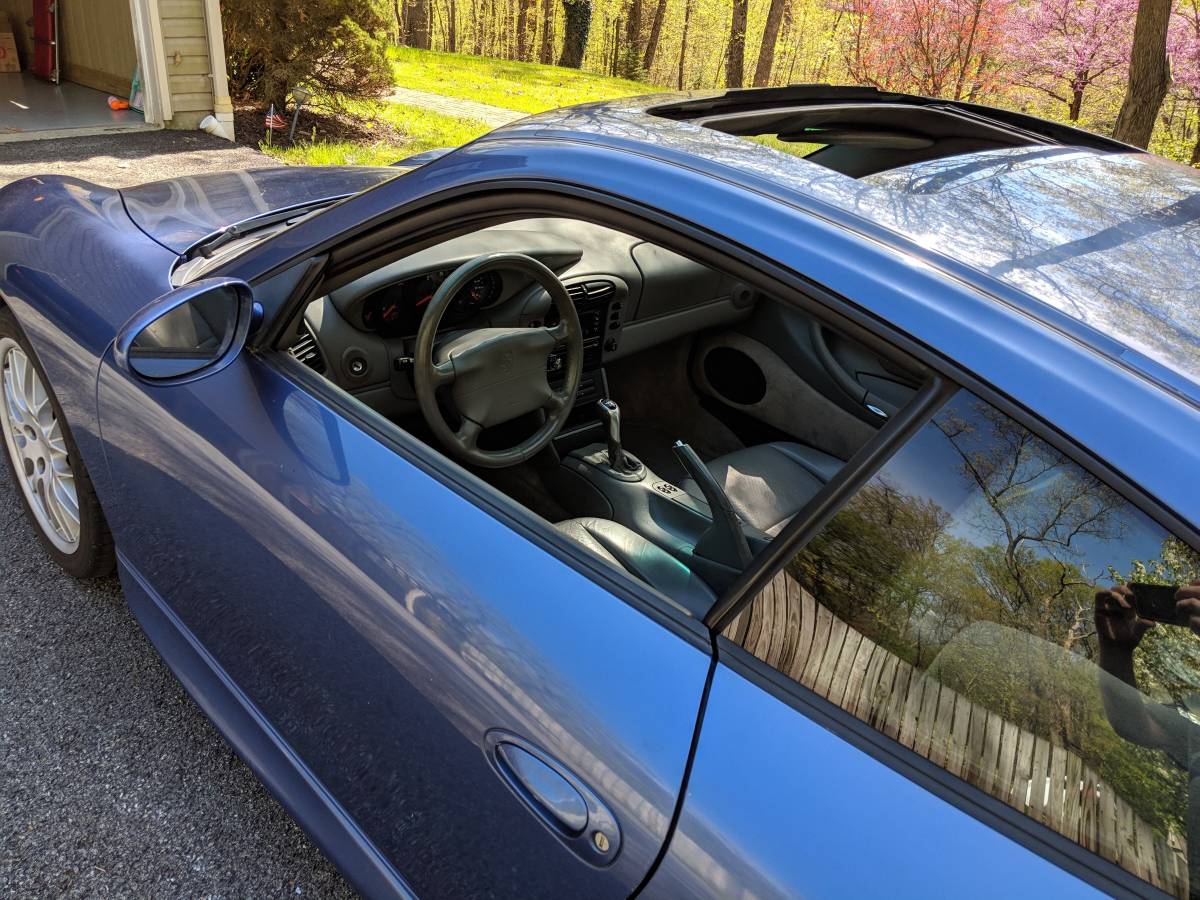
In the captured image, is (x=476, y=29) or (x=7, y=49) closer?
(x=7, y=49)

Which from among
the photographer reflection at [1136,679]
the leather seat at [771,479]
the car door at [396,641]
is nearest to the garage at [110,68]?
the car door at [396,641]

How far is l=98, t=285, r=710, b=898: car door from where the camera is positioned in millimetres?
1194

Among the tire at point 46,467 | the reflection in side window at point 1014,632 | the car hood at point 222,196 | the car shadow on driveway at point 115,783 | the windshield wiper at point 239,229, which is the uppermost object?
the reflection in side window at point 1014,632

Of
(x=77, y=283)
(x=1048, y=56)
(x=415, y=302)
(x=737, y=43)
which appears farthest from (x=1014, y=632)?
(x=737, y=43)

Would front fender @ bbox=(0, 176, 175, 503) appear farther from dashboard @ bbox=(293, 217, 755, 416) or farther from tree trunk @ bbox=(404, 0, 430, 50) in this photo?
tree trunk @ bbox=(404, 0, 430, 50)

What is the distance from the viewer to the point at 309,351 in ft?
7.11

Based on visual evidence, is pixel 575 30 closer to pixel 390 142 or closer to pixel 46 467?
pixel 390 142

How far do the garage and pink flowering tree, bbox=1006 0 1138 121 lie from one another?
7.57 meters

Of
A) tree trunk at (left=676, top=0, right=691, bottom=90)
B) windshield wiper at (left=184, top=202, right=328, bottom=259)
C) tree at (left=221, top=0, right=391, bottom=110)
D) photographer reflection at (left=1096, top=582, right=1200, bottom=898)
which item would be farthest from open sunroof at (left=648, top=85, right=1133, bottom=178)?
tree trunk at (left=676, top=0, right=691, bottom=90)

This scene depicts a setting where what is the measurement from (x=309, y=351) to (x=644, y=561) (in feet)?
3.31

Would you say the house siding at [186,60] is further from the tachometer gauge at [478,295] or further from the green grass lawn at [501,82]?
the tachometer gauge at [478,295]

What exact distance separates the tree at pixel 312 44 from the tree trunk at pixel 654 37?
14700 millimetres

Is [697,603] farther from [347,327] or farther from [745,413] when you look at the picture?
[745,413]

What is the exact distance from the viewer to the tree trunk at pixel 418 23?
69.7 feet
